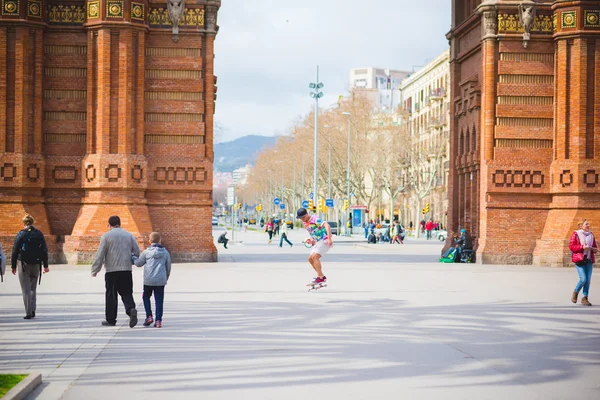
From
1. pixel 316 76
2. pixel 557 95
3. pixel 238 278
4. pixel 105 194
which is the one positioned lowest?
pixel 238 278

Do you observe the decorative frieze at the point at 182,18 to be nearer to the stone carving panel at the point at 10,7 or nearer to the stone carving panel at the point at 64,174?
the stone carving panel at the point at 10,7

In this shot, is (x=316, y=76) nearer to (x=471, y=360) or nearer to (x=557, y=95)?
(x=557, y=95)

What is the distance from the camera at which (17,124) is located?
32.8 meters

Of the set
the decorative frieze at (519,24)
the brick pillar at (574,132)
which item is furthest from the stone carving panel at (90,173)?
the brick pillar at (574,132)

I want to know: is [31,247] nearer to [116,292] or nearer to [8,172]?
[116,292]

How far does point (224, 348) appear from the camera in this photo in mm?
13297

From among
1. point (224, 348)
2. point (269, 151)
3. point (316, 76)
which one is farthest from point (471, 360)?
point (269, 151)

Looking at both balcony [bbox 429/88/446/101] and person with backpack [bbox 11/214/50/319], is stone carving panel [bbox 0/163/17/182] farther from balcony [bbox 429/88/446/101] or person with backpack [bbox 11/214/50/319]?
balcony [bbox 429/88/446/101]

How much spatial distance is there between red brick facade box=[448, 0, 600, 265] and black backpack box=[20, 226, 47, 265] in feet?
66.0

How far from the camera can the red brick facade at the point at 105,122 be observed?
107ft

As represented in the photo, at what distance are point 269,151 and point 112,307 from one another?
159451 millimetres

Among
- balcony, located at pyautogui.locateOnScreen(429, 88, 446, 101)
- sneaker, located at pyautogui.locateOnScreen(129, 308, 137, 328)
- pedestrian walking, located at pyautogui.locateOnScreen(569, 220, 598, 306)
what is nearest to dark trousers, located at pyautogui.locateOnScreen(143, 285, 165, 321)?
sneaker, located at pyautogui.locateOnScreen(129, 308, 137, 328)

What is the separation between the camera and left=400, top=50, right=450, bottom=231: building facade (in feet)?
359

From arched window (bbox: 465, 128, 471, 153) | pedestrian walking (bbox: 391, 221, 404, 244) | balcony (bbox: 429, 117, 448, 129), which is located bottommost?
pedestrian walking (bbox: 391, 221, 404, 244)
